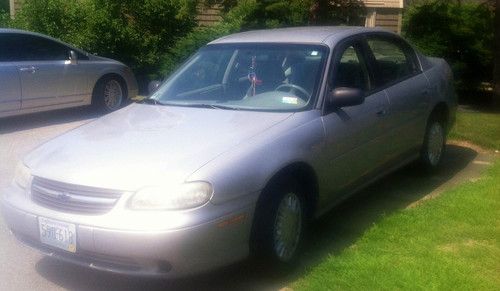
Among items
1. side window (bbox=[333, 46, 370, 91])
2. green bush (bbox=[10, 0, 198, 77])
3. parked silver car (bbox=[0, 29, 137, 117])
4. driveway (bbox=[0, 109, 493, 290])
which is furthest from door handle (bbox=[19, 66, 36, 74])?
side window (bbox=[333, 46, 370, 91])

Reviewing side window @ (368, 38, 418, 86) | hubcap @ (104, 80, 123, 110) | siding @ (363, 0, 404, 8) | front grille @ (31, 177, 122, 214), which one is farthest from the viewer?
siding @ (363, 0, 404, 8)

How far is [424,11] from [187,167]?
346 inches

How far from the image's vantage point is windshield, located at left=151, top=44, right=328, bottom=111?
4.98 m

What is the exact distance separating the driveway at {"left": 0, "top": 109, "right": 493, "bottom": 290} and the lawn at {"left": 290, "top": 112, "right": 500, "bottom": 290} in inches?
6.2

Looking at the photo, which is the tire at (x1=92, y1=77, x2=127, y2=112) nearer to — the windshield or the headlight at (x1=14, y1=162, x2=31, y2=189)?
the windshield

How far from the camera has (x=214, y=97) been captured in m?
5.22

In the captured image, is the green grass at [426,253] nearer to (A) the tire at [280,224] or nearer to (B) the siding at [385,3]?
(A) the tire at [280,224]

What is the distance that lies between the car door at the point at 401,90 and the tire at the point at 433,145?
0.21 meters

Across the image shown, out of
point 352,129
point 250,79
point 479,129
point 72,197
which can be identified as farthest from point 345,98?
point 479,129

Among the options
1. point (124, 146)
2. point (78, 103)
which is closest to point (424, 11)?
point (78, 103)

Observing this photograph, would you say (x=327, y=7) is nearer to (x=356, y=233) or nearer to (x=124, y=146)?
(x=356, y=233)

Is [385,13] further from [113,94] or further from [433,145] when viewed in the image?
[433,145]

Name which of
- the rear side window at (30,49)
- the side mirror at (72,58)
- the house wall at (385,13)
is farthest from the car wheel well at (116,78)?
the house wall at (385,13)

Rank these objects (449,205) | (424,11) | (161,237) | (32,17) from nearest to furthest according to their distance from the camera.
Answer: (161,237), (449,205), (424,11), (32,17)
